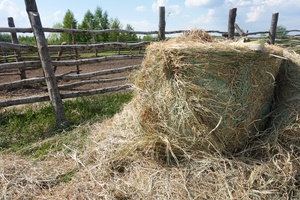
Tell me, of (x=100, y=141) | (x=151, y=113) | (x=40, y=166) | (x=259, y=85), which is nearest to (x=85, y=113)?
(x=100, y=141)

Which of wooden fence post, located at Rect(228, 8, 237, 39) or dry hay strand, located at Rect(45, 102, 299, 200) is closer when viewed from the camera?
dry hay strand, located at Rect(45, 102, 299, 200)

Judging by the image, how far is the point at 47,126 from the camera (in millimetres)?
→ 3744

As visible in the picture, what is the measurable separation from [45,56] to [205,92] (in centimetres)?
260

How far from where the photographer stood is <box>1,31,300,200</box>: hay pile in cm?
211

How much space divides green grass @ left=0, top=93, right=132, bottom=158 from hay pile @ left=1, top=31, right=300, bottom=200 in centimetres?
89

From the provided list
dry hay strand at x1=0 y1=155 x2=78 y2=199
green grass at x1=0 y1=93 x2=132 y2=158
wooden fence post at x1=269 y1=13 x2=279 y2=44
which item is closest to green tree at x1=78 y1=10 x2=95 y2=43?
wooden fence post at x1=269 y1=13 x2=279 y2=44

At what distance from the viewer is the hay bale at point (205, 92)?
84.4 inches

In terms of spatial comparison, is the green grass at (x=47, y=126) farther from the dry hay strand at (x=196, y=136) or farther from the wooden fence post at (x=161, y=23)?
the wooden fence post at (x=161, y=23)

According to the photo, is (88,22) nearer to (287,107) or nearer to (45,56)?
(45,56)

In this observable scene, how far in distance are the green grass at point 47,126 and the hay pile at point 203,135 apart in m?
0.89

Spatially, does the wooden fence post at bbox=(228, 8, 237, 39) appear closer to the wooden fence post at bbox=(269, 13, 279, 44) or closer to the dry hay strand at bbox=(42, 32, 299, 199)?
the wooden fence post at bbox=(269, 13, 279, 44)

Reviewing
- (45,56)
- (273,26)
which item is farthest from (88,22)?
(45,56)

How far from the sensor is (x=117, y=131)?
2.98m

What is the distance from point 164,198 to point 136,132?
870 millimetres
